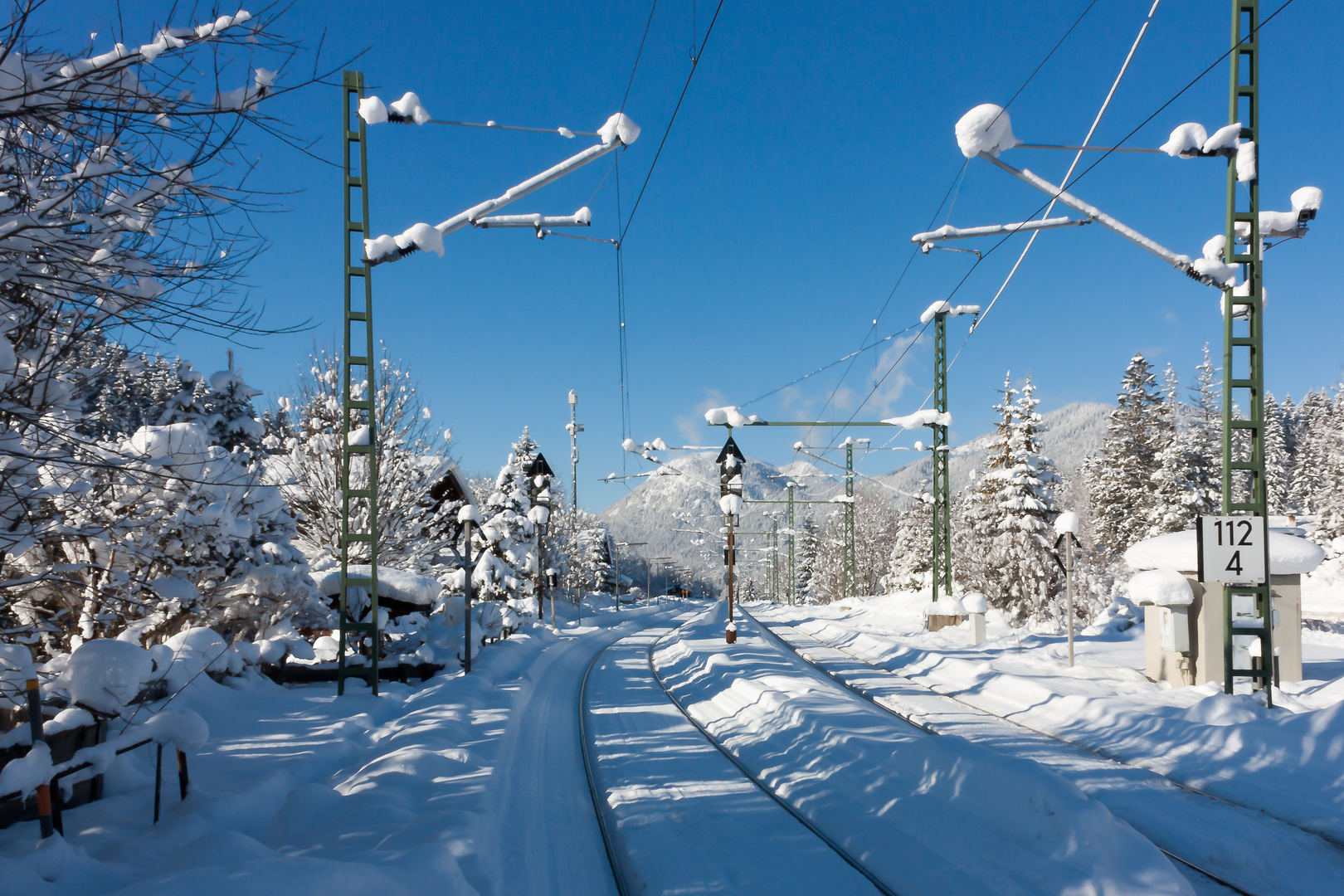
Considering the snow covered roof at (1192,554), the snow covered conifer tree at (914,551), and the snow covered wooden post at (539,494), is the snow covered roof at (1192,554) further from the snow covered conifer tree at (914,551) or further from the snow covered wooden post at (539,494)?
the snow covered conifer tree at (914,551)

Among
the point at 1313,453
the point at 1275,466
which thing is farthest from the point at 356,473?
the point at 1313,453

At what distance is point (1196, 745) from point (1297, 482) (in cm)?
8242

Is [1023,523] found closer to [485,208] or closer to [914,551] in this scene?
[914,551]

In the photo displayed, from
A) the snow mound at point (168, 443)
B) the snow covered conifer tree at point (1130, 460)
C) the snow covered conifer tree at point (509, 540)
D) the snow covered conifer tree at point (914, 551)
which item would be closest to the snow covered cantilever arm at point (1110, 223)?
the snow mound at point (168, 443)

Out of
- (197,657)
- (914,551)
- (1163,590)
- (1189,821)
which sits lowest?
(914,551)

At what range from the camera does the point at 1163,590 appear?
1392 centimetres

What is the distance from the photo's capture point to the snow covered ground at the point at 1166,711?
27.2 feet

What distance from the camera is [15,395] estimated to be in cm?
438

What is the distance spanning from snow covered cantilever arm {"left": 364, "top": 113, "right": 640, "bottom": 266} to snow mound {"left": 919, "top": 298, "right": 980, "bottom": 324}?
17.7 meters

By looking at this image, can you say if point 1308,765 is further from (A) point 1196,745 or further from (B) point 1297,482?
(B) point 1297,482

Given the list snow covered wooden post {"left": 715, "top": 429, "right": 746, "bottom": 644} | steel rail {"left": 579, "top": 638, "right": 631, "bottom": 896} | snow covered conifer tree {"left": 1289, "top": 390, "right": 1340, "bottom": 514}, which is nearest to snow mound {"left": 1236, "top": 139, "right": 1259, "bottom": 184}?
steel rail {"left": 579, "top": 638, "right": 631, "bottom": 896}

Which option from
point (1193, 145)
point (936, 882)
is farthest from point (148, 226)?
point (1193, 145)

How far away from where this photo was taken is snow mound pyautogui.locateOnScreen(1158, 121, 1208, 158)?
10898 mm

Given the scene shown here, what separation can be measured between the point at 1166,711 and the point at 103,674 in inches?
533
